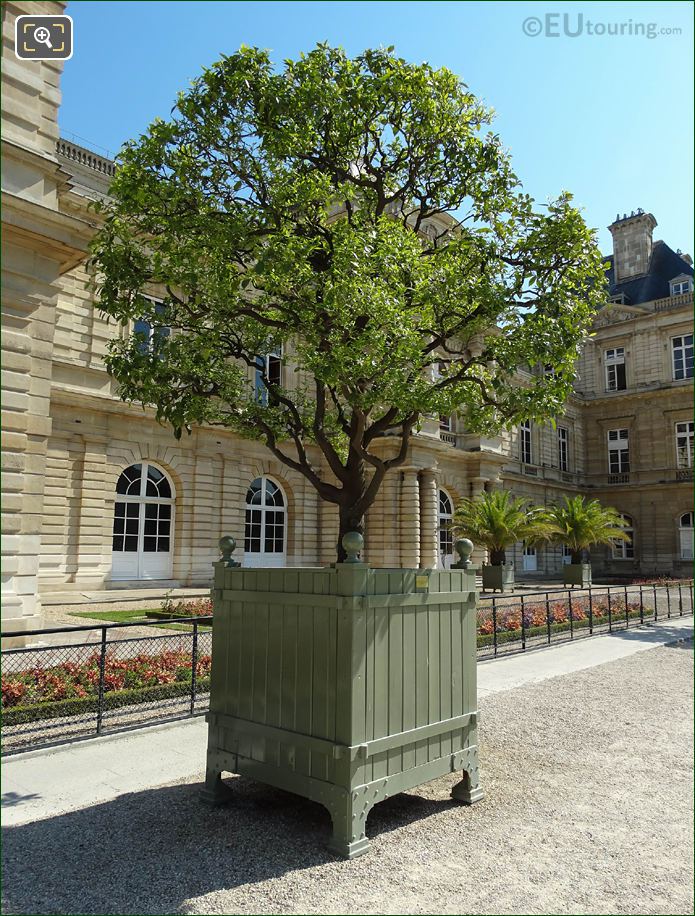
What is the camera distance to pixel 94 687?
27.0 feet

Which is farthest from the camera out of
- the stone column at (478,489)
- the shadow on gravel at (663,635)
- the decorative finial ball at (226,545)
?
the stone column at (478,489)

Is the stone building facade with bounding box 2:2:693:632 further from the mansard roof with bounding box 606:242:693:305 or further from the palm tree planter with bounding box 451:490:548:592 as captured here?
the palm tree planter with bounding box 451:490:548:592

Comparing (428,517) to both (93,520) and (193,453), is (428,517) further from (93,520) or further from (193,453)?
(93,520)

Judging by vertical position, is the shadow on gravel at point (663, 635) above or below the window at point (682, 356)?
below

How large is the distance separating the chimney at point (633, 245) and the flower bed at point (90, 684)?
4846cm

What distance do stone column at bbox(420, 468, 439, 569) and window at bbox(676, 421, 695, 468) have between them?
2058cm

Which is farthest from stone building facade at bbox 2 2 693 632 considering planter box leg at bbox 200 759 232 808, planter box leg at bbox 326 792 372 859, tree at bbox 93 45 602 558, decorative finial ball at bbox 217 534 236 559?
planter box leg at bbox 200 759 232 808

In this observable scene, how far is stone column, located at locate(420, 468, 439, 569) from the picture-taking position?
30.6m

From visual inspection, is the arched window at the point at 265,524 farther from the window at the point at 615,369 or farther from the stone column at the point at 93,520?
the window at the point at 615,369

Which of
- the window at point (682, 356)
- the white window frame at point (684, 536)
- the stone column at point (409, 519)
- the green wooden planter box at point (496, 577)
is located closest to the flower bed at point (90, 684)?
the green wooden planter box at point (496, 577)

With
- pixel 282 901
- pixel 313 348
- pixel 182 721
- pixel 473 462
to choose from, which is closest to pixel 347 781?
pixel 282 901

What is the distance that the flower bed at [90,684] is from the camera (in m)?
7.50

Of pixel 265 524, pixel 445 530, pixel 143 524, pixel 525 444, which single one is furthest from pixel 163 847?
pixel 525 444

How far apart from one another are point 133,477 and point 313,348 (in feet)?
52.6
